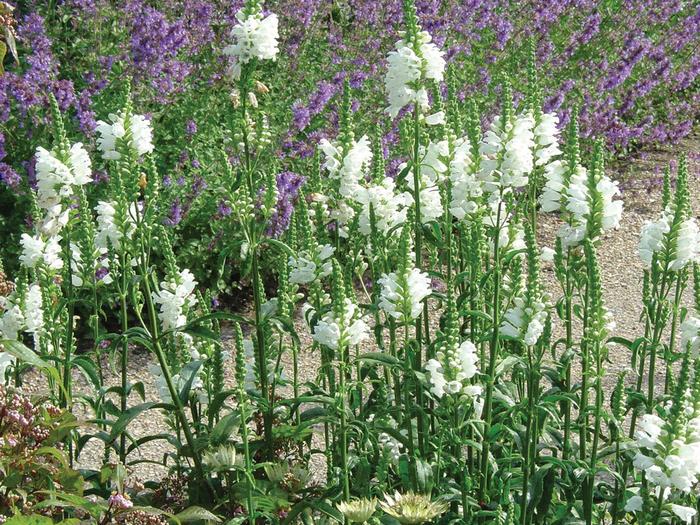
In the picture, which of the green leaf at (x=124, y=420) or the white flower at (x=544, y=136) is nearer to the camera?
the green leaf at (x=124, y=420)

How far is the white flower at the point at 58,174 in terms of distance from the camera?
315 cm

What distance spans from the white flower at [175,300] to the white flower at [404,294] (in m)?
0.63

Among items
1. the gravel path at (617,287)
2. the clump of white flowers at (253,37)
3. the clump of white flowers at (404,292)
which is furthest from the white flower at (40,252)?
the clump of white flowers at (404,292)

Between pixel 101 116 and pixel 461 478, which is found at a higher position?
pixel 101 116

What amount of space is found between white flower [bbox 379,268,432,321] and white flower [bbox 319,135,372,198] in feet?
1.75

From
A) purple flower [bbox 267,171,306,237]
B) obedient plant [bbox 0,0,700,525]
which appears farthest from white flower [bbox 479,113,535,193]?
purple flower [bbox 267,171,306,237]

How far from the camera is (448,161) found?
3383 mm

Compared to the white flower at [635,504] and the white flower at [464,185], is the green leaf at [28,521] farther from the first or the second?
the white flower at [464,185]

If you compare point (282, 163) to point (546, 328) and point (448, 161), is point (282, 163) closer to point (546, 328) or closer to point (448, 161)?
point (448, 161)

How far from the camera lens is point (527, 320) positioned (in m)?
2.88

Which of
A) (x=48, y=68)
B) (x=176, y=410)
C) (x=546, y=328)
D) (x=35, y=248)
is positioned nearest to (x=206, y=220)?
(x=48, y=68)

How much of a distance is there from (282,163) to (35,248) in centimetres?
299

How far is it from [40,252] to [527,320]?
5.05ft

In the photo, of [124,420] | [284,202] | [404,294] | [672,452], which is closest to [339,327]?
[404,294]
